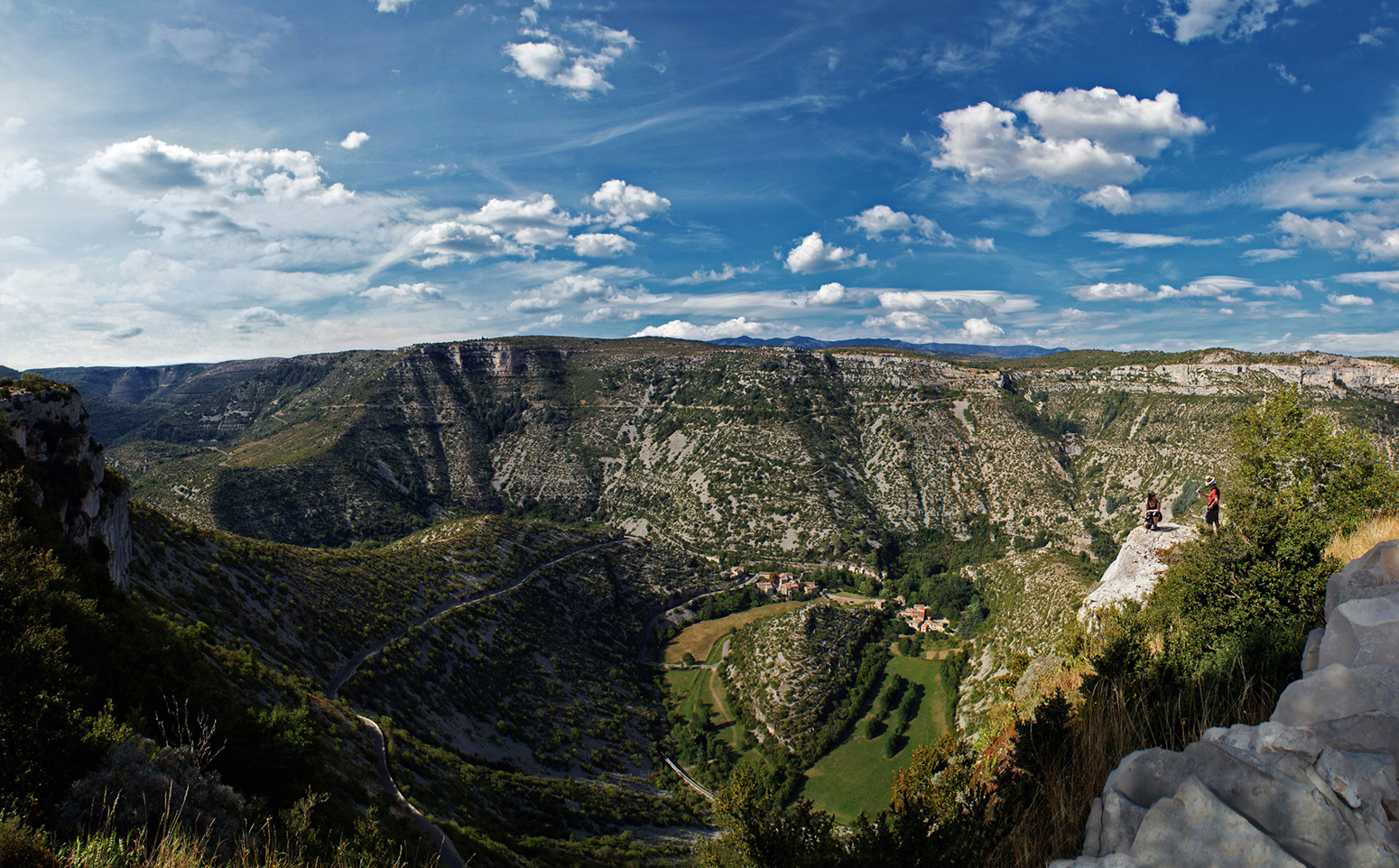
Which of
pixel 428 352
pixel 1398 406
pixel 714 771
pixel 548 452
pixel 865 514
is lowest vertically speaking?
pixel 714 771

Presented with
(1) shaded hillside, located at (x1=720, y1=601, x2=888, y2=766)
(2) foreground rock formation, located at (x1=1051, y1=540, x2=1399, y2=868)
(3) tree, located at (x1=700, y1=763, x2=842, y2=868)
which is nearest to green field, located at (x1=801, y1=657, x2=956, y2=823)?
(1) shaded hillside, located at (x1=720, y1=601, x2=888, y2=766)

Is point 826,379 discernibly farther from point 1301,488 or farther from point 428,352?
point 1301,488

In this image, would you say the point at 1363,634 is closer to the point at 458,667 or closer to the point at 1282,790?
the point at 1282,790

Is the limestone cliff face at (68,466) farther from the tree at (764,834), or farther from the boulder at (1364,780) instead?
the boulder at (1364,780)

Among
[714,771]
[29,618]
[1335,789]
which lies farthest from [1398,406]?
[29,618]

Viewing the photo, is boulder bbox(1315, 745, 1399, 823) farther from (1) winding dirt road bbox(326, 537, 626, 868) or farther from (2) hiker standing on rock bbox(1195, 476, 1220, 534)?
(2) hiker standing on rock bbox(1195, 476, 1220, 534)

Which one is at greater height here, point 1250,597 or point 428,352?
point 428,352

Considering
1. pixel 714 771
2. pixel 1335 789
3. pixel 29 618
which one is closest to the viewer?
pixel 1335 789
